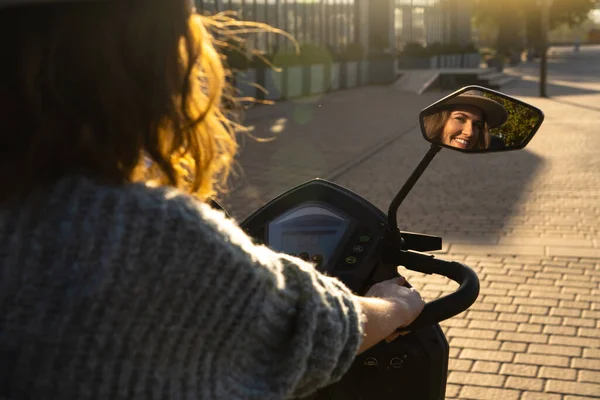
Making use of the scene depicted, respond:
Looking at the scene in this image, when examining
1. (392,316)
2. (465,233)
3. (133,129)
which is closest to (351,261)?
(392,316)

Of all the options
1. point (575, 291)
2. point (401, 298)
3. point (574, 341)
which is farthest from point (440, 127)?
point (575, 291)

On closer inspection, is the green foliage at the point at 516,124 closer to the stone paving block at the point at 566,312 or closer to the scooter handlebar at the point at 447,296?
the scooter handlebar at the point at 447,296

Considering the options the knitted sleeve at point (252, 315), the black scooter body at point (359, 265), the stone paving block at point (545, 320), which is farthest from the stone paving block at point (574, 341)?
the knitted sleeve at point (252, 315)

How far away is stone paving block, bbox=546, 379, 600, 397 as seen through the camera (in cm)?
420

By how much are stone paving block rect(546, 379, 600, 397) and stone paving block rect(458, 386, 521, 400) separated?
0.61 ft

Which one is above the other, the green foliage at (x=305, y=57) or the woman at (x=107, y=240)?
the woman at (x=107, y=240)

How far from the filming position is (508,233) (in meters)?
7.43

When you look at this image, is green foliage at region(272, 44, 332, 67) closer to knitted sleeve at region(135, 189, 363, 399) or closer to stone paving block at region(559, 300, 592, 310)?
stone paving block at region(559, 300, 592, 310)

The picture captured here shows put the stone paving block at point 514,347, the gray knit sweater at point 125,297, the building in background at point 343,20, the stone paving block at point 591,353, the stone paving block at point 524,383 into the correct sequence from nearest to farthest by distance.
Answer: the gray knit sweater at point 125,297 → the stone paving block at point 524,383 → the stone paving block at point 591,353 → the stone paving block at point 514,347 → the building in background at point 343,20

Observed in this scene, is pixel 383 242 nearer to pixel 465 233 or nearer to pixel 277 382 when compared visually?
pixel 277 382

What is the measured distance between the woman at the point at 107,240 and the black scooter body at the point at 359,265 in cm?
57

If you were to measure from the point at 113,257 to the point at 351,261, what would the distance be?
0.77 meters

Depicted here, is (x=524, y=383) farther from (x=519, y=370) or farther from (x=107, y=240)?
(x=107, y=240)

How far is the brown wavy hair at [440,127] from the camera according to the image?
6.25ft
